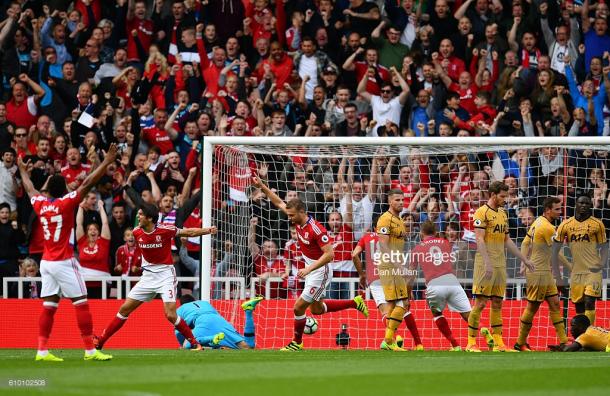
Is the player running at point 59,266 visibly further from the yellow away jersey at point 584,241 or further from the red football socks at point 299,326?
the yellow away jersey at point 584,241

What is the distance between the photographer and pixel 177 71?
2191 centimetres

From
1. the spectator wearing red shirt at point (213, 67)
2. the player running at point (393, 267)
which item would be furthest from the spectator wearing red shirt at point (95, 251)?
the player running at point (393, 267)

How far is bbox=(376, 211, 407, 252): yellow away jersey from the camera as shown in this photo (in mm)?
16438

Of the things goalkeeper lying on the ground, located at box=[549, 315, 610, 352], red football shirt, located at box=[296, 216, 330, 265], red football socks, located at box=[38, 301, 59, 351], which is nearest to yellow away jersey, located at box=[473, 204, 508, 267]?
goalkeeper lying on the ground, located at box=[549, 315, 610, 352]

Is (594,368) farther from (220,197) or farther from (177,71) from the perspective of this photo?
(177,71)

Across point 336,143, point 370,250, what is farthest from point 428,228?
point 336,143

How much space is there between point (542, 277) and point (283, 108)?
643cm

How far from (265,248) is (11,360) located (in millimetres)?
5624

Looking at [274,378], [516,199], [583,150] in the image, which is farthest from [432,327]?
[274,378]

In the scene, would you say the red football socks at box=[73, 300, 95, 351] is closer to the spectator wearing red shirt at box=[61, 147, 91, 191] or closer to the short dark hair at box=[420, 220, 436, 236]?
the short dark hair at box=[420, 220, 436, 236]

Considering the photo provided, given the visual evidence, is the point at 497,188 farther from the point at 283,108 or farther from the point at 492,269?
the point at 283,108

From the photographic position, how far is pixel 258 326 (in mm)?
18562

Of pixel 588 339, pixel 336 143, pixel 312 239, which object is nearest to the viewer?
pixel 588 339

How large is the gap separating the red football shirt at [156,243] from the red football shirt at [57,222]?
2493mm
